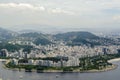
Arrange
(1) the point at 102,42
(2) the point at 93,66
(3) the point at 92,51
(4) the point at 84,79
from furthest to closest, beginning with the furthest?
(1) the point at 102,42 → (3) the point at 92,51 → (2) the point at 93,66 → (4) the point at 84,79

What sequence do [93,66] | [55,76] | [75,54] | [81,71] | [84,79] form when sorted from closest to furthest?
[84,79] < [55,76] < [81,71] < [93,66] < [75,54]

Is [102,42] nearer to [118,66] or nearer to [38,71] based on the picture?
[118,66]

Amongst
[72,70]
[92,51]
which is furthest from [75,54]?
[72,70]

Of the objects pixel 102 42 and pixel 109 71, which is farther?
pixel 102 42

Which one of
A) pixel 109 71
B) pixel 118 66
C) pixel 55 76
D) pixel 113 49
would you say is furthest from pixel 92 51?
pixel 55 76

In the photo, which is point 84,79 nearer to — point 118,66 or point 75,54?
point 118,66

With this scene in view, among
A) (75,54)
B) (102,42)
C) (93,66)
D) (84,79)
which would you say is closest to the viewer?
(84,79)

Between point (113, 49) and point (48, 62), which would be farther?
point (113, 49)

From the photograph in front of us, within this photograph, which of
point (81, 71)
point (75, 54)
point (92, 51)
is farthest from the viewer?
point (92, 51)

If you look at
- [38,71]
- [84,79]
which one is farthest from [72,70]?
[84,79]
